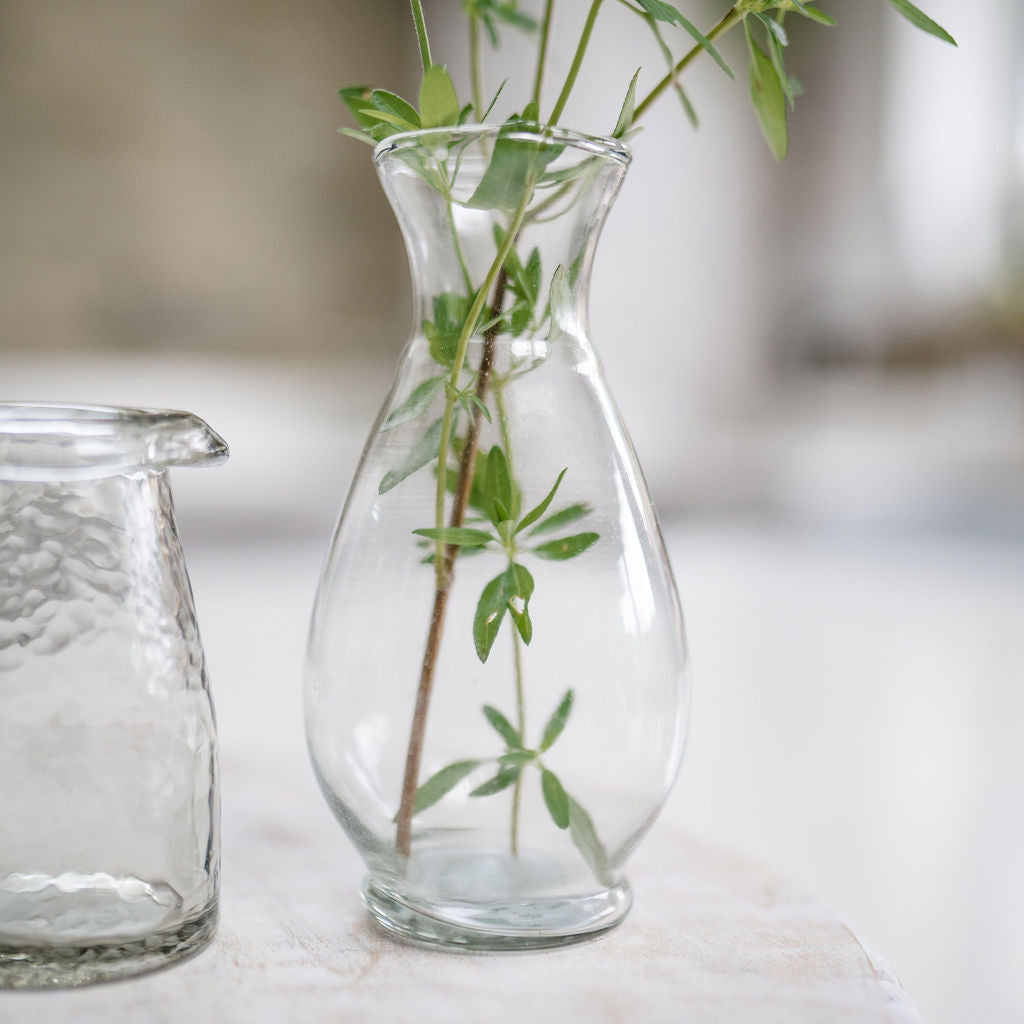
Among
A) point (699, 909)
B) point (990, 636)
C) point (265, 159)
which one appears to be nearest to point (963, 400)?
point (990, 636)

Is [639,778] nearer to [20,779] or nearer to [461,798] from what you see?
[461,798]

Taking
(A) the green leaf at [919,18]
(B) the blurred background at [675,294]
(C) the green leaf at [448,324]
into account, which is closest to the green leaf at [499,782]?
(C) the green leaf at [448,324]

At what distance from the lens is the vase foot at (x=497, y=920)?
320 millimetres

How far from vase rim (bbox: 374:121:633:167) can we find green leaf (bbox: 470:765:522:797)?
17cm

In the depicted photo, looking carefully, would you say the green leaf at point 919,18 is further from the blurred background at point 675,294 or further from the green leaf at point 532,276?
the blurred background at point 675,294

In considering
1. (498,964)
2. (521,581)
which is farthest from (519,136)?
(498,964)

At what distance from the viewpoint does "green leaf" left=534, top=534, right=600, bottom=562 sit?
313 mm

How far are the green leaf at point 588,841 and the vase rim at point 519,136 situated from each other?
6.8 inches

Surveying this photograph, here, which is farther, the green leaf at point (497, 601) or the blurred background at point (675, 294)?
the blurred background at point (675, 294)

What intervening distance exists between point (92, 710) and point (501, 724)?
0.10 m

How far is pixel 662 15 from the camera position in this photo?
309mm

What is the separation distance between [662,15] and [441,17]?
228 centimetres

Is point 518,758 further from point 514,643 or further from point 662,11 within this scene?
point 662,11

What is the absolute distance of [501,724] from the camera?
316mm
